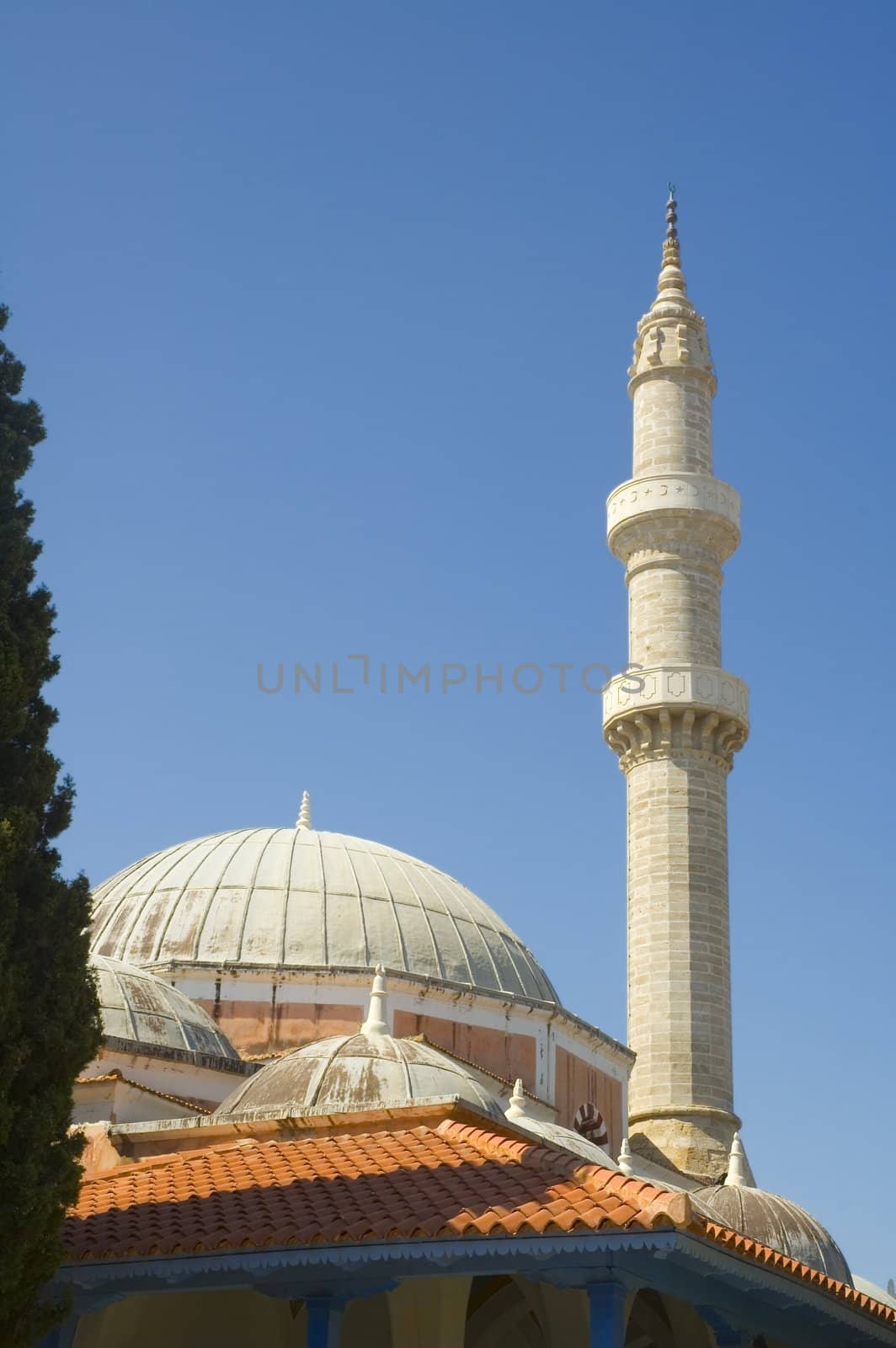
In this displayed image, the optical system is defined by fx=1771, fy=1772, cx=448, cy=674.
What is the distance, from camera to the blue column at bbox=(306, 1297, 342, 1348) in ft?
31.9

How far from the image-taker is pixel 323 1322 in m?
9.74

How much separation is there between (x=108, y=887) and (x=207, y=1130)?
10.0m

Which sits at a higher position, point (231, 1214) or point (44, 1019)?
point (44, 1019)

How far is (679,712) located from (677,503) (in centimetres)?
341

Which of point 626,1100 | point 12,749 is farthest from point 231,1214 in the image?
point 626,1100

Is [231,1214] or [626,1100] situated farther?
[626,1100]

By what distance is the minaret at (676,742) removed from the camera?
2497 cm

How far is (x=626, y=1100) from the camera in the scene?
2394 cm

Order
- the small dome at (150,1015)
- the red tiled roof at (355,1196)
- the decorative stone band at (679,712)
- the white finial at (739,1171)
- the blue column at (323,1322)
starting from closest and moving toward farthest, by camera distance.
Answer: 1. the red tiled roof at (355,1196)
2. the blue column at (323,1322)
3. the small dome at (150,1015)
4. the white finial at (739,1171)
5. the decorative stone band at (679,712)

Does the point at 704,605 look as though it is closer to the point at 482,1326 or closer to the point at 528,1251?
the point at 482,1326

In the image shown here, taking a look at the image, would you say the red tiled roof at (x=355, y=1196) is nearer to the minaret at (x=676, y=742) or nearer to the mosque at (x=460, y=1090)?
the mosque at (x=460, y=1090)

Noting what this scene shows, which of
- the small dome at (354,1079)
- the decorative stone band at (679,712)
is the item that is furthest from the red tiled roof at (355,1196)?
the decorative stone band at (679,712)

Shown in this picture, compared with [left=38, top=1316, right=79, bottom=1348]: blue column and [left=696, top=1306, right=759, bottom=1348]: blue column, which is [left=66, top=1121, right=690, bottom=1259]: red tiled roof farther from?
[left=696, top=1306, right=759, bottom=1348]: blue column

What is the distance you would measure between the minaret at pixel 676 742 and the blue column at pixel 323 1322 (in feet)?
50.0
